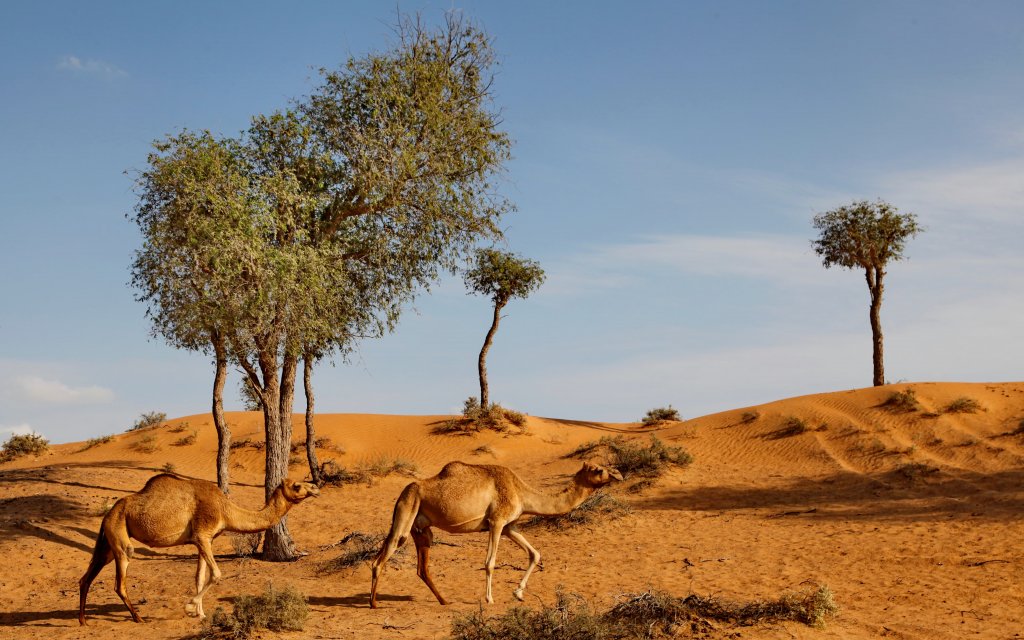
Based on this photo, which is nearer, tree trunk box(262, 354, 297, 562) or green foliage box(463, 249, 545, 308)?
tree trunk box(262, 354, 297, 562)

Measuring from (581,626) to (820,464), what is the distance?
22822mm

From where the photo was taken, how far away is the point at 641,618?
36.9 ft

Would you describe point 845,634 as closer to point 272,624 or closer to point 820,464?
point 272,624

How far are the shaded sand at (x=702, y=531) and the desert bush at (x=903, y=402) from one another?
488 millimetres

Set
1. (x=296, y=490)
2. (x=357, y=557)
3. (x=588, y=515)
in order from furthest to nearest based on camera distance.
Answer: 1. (x=588, y=515)
2. (x=357, y=557)
3. (x=296, y=490)

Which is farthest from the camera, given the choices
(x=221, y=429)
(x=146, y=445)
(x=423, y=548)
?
(x=146, y=445)

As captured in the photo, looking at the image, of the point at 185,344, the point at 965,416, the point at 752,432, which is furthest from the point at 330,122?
the point at 965,416

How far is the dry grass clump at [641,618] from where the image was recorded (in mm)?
10430

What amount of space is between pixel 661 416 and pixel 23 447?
33700 millimetres

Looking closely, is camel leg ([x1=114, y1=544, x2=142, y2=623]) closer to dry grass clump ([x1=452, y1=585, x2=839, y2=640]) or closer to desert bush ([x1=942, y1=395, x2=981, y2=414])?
dry grass clump ([x1=452, y1=585, x2=839, y2=640])

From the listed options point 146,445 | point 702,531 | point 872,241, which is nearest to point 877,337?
point 872,241

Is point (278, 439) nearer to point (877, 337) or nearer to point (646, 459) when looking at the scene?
point (646, 459)

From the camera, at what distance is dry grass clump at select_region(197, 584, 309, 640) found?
11.6 m

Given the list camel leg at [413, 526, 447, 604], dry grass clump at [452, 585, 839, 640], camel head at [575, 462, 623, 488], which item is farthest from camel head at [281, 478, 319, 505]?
camel head at [575, 462, 623, 488]
